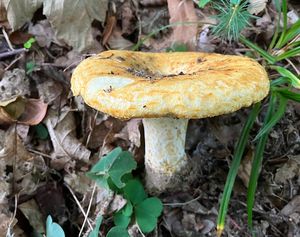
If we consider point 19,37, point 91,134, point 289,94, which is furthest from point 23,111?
point 289,94

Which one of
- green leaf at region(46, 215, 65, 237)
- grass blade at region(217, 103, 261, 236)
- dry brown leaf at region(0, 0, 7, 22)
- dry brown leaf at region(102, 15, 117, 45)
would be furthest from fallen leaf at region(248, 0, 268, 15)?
green leaf at region(46, 215, 65, 237)

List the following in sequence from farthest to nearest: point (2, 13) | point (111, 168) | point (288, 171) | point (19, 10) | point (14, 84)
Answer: point (2, 13)
point (19, 10)
point (14, 84)
point (288, 171)
point (111, 168)

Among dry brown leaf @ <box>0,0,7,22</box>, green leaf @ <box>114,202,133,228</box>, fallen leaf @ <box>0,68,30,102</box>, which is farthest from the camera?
dry brown leaf @ <box>0,0,7,22</box>

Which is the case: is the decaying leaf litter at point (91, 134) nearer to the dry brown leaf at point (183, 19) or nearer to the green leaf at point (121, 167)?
the dry brown leaf at point (183, 19)

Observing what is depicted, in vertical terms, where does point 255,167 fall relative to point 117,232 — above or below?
above

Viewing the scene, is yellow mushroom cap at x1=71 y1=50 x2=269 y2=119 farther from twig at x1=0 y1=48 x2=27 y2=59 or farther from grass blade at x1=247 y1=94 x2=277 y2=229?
twig at x1=0 y1=48 x2=27 y2=59

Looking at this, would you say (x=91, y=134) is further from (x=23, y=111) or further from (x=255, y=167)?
(x=255, y=167)

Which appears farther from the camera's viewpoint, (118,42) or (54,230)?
(118,42)
